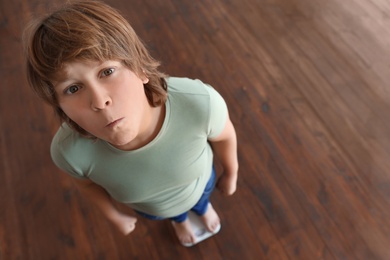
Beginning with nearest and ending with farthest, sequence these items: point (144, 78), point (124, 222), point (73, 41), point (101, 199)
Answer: point (73, 41)
point (144, 78)
point (101, 199)
point (124, 222)

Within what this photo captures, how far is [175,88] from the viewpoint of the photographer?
801 mm

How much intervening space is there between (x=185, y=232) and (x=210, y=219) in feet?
0.35

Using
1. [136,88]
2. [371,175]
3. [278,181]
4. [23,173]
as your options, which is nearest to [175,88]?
[136,88]

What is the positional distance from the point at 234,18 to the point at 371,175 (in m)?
1.08

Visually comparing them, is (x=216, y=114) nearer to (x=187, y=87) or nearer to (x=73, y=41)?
(x=187, y=87)

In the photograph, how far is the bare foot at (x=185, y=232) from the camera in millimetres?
1298

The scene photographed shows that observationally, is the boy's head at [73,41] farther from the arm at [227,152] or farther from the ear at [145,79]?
the arm at [227,152]

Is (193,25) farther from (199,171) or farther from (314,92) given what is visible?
(199,171)

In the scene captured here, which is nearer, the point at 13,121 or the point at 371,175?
the point at 371,175

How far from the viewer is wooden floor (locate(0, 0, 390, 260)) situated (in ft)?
4.32

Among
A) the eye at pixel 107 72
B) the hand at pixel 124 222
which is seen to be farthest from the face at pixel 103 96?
the hand at pixel 124 222

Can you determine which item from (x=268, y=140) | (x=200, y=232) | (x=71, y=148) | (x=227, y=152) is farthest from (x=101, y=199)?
(x=268, y=140)

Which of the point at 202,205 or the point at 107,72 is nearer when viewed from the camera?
the point at 107,72

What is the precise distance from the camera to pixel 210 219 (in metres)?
1.31
